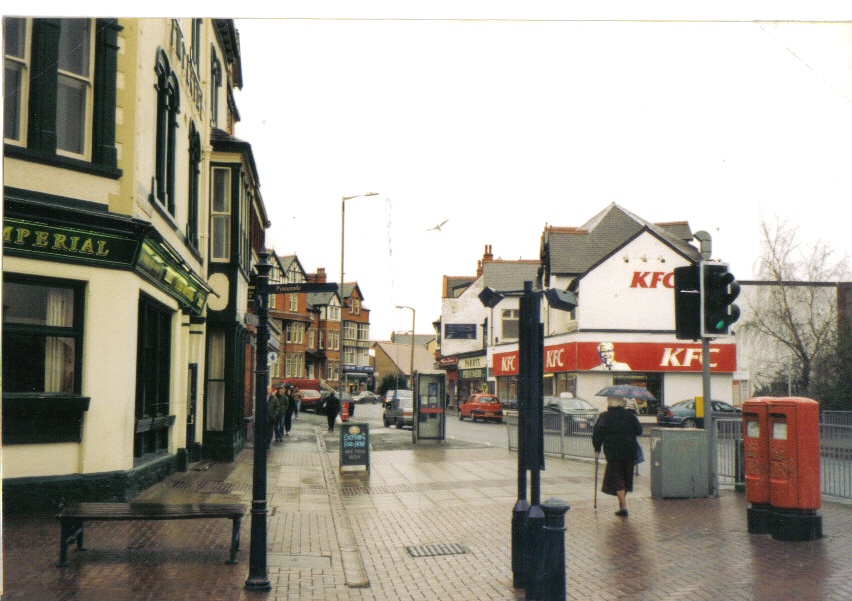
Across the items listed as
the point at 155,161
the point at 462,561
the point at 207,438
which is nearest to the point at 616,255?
the point at 207,438

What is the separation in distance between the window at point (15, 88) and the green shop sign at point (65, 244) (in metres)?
1.01

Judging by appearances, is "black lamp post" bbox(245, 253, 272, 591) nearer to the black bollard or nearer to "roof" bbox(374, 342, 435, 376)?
the black bollard

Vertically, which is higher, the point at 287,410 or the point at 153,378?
the point at 153,378

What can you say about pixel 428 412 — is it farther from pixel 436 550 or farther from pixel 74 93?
pixel 74 93

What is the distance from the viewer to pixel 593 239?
4088cm

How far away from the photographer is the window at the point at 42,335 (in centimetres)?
992

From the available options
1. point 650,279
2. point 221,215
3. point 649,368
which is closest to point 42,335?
point 221,215

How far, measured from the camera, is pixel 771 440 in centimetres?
966

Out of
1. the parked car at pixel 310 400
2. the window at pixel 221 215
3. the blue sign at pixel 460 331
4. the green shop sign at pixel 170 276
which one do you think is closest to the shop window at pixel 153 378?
the green shop sign at pixel 170 276

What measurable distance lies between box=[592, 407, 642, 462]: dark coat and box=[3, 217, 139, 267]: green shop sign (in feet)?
22.6

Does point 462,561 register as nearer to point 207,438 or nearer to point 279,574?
point 279,574

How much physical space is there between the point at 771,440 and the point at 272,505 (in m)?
6.97

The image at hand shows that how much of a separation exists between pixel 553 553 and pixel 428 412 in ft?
62.0

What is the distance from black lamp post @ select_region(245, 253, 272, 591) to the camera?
7.22 metres
